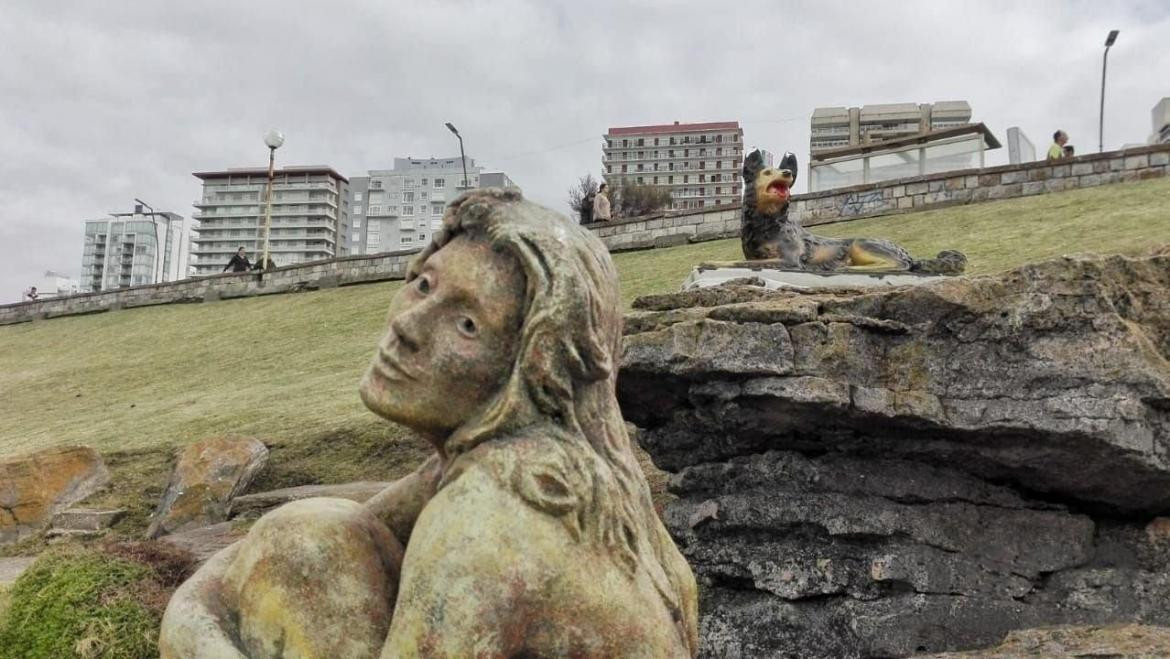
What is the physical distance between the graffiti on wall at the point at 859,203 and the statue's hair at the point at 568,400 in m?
19.2

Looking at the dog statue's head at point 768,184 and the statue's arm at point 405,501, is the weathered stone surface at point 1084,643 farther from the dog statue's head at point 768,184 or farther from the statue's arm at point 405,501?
the dog statue's head at point 768,184

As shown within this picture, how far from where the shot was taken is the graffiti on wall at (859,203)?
809 inches

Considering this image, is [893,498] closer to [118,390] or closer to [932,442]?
[932,442]

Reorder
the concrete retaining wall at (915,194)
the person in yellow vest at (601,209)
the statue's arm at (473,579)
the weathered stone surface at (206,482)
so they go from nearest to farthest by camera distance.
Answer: the statue's arm at (473,579) < the weathered stone surface at (206,482) < the concrete retaining wall at (915,194) < the person in yellow vest at (601,209)

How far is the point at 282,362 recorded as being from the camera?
1667 cm

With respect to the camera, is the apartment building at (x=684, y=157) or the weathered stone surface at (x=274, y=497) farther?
the apartment building at (x=684, y=157)

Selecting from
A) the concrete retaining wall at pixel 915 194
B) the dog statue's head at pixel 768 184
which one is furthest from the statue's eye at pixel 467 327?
the concrete retaining wall at pixel 915 194

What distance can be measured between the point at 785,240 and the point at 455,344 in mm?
6817

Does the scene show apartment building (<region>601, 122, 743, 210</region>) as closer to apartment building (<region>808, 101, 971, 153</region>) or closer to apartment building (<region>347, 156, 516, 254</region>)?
apartment building (<region>347, 156, 516, 254</region>)

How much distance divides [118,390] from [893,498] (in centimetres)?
1568

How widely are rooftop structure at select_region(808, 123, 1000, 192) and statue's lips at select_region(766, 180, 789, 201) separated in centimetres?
1264

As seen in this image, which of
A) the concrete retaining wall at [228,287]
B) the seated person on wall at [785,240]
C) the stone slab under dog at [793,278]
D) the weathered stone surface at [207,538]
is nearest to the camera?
the weathered stone surface at [207,538]

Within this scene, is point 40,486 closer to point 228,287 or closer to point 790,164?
point 790,164

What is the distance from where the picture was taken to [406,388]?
248cm
